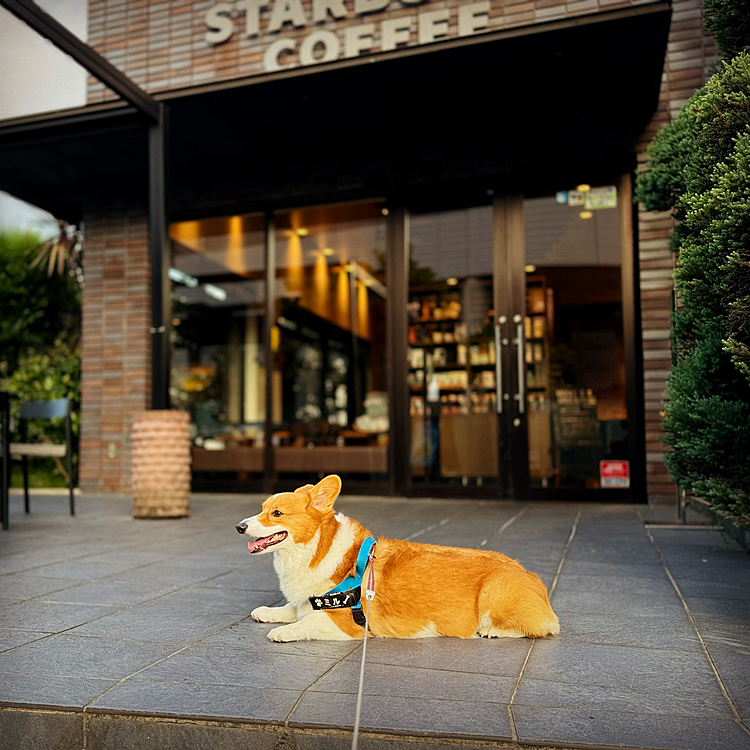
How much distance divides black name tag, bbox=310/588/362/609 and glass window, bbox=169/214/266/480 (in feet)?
17.0

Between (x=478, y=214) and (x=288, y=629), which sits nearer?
(x=288, y=629)

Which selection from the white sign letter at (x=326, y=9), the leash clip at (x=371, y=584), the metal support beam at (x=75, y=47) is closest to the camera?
the leash clip at (x=371, y=584)

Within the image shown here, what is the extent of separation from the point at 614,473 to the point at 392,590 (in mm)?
4282

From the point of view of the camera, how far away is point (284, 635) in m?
2.38

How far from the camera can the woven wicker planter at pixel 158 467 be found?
18.1 ft

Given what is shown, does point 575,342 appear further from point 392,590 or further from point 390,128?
point 392,590

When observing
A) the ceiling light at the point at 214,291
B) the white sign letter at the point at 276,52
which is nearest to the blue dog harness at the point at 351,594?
the white sign letter at the point at 276,52

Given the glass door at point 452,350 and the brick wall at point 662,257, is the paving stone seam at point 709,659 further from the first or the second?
the glass door at point 452,350

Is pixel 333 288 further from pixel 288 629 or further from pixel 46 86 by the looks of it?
pixel 288 629

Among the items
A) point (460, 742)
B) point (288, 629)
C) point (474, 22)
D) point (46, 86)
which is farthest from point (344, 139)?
point (460, 742)

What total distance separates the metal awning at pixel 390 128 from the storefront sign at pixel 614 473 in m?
2.48

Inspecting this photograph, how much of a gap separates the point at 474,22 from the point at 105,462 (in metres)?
5.48

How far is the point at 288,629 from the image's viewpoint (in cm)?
239

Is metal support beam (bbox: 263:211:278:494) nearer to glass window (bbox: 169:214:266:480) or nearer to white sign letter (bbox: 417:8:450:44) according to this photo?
glass window (bbox: 169:214:266:480)
